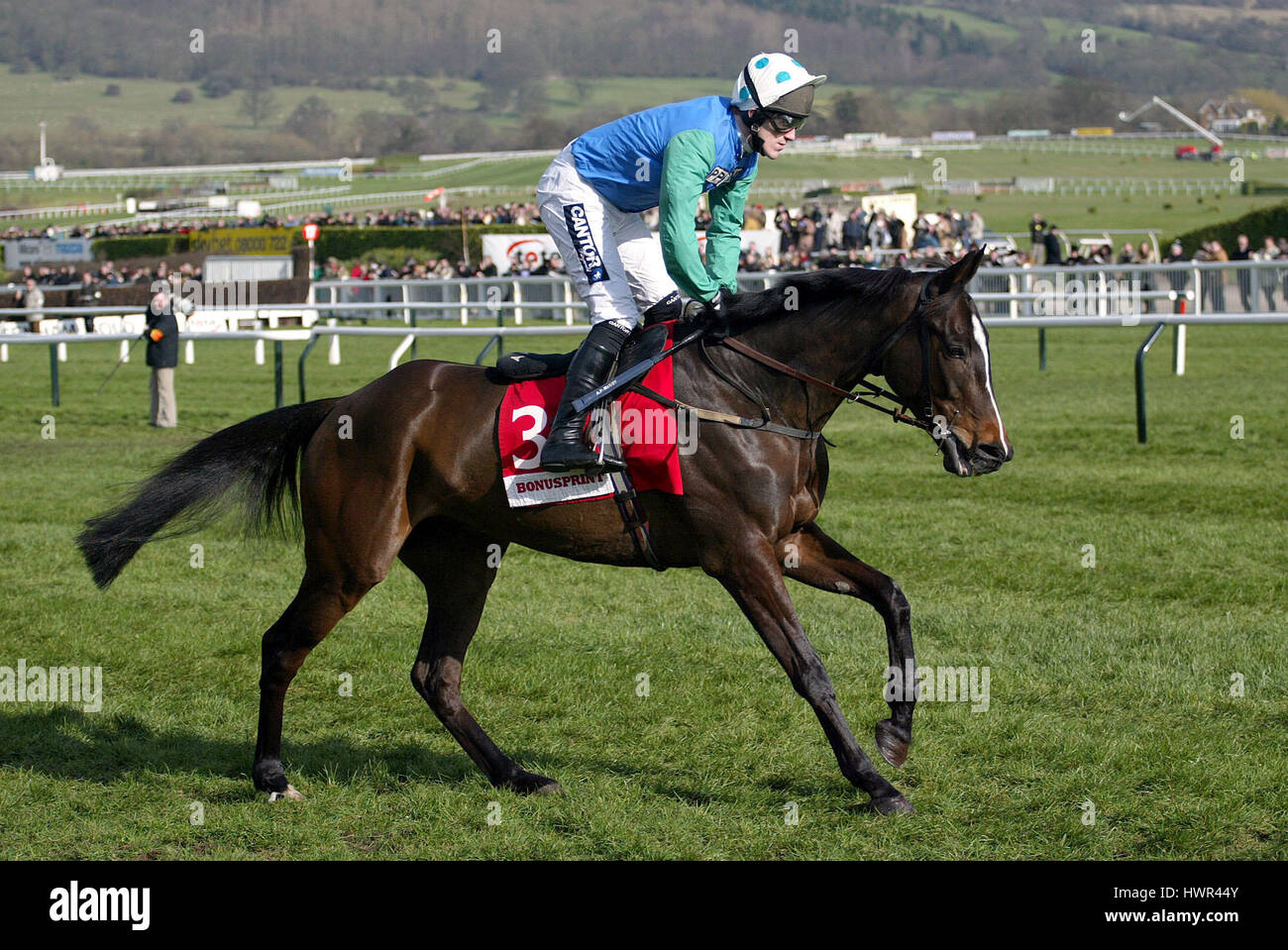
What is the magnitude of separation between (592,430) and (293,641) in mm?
1364

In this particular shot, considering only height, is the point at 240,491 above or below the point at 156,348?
above

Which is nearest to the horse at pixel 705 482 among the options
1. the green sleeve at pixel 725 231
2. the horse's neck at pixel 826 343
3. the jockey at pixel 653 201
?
the horse's neck at pixel 826 343

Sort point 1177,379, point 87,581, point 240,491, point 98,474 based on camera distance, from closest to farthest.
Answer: point 240,491 → point 87,581 → point 98,474 → point 1177,379

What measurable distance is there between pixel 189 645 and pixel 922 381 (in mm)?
3992

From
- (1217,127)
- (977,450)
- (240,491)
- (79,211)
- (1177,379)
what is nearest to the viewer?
(977,450)

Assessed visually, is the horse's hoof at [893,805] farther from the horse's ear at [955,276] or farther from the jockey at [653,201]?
the horse's ear at [955,276]

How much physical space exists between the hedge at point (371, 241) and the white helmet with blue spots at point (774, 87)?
33.2 metres

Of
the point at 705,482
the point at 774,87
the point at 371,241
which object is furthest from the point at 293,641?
the point at 371,241

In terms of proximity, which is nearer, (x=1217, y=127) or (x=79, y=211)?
(x=79, y=211)

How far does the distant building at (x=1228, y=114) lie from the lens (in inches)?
4514

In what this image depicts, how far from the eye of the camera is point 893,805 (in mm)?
4328

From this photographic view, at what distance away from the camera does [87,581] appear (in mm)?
8047

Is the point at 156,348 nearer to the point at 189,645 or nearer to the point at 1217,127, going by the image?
the point at 189,645

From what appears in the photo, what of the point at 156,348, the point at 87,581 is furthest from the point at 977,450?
the point at 156,348
